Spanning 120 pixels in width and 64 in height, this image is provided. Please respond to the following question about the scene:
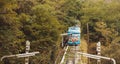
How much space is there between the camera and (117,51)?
36.5ft

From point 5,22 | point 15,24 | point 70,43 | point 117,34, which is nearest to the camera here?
point 5,22

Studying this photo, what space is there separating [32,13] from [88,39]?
16.7 ft

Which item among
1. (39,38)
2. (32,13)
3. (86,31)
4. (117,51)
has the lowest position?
(86,31)

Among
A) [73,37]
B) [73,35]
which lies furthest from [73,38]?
[73,35]

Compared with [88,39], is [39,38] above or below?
above

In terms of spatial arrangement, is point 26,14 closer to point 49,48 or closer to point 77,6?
point 49,48

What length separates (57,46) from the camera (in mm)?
10750

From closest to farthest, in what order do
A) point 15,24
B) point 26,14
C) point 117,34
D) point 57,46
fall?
1. point 15,24
2. point 26,14
3. point 57,46
4. point 117,34

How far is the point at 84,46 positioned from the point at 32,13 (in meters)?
4.21

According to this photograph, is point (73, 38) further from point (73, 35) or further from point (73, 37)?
point (73, 35)

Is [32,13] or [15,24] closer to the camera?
[15,24]

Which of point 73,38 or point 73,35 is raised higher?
point 73,35

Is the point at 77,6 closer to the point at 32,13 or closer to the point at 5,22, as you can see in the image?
the point at 32,13

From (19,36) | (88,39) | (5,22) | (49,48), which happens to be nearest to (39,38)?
(49,48)
